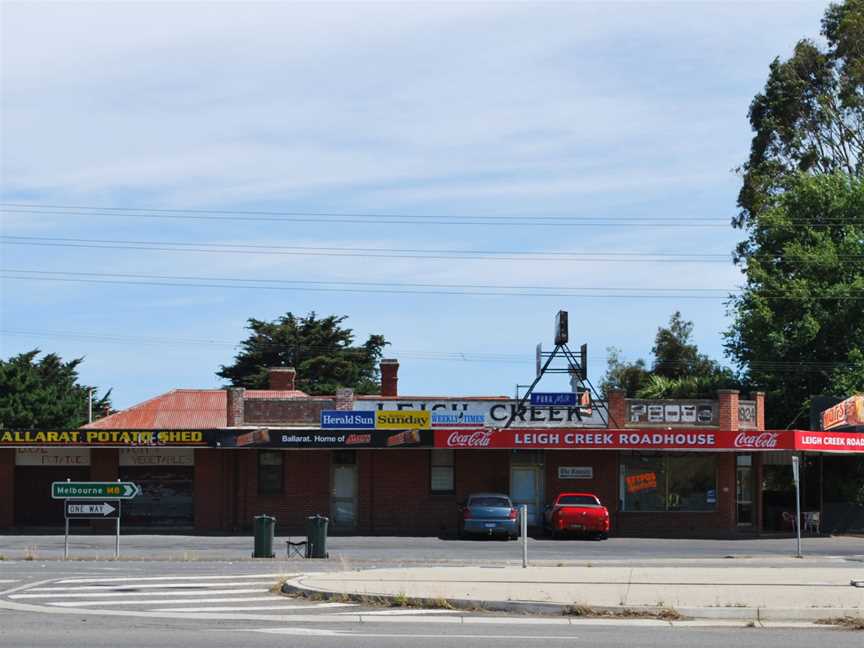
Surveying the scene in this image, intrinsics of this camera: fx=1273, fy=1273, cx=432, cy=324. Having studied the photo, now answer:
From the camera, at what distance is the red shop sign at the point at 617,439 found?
42.5 meters

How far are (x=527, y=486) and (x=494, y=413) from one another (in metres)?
2.82

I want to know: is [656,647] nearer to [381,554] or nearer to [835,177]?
[381,554]

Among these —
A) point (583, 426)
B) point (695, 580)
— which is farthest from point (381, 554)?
point (583, 426)

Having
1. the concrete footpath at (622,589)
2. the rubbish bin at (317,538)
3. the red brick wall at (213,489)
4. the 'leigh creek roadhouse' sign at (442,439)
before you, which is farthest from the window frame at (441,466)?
the concrete footpath at (622,589)

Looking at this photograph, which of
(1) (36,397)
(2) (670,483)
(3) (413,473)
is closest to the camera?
(2) (670,483)

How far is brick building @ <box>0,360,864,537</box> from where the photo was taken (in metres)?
43.7

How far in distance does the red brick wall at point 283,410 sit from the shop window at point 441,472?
4036mm

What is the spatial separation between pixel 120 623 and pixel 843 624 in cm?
904

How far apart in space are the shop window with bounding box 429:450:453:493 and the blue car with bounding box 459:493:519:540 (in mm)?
4221

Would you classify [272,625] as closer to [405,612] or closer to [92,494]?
[405,612]

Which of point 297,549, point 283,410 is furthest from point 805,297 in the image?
point 297,549

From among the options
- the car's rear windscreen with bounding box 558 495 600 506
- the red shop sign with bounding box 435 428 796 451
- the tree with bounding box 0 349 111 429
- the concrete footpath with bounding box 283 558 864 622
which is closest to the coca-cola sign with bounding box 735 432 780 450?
the red shop sign with bounding box 435 428 796 451

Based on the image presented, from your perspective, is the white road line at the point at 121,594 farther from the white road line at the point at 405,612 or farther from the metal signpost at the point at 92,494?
the metal signpost at the point at 92,494

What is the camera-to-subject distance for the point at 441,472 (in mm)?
44281
